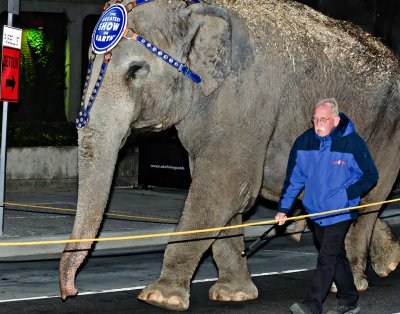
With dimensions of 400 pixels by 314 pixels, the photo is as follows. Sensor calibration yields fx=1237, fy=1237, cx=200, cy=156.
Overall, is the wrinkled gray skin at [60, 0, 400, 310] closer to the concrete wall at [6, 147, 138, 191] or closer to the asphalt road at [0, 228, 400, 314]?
the asphalt road at [0, 228, 400, 314]

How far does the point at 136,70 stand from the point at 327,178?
168 centimetres

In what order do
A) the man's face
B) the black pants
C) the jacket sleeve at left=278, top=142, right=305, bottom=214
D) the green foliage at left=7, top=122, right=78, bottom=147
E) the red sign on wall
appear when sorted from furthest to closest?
the green foliage at left=7, top=122, right=78, bottom=147 < the red sign on wall < the jacket sleeve at left=278, top=142, right=305, bottom=214 < the black pants < the man's face

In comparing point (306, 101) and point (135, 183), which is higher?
point (306, 101)

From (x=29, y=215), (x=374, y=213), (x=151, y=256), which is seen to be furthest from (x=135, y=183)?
(x=374, y=213)

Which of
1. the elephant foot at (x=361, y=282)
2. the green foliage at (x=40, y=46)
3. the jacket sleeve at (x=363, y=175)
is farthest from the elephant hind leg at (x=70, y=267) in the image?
the green foliage at (x=40, y=46)

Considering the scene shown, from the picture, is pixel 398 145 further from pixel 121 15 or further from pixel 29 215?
pixel 29 215

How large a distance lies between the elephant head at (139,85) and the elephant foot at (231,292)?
160 cm

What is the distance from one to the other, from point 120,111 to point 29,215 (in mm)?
→ 6967

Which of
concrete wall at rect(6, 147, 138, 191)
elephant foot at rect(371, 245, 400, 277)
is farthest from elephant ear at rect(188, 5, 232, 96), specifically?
concrete wall at rect(6, 147, 138, 191)

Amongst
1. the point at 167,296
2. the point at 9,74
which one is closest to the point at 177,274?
the point at 167,296

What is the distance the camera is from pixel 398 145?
11.3 m

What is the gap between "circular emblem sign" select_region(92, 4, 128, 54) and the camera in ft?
31.0

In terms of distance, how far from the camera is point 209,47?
9.90 metres

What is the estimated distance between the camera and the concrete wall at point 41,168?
18.8 metres
